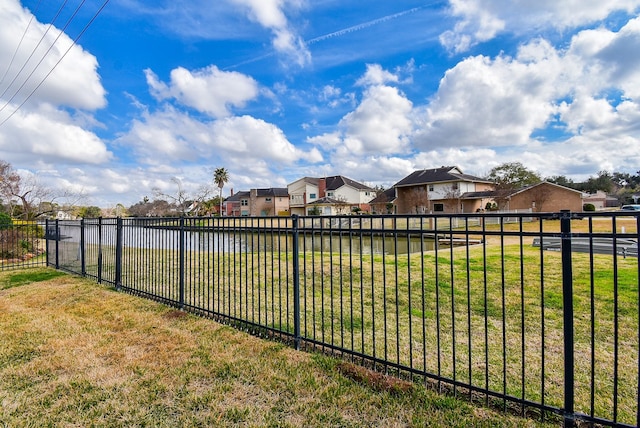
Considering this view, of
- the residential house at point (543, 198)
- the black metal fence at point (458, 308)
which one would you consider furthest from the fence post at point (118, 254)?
the residential house at point (543, 198)

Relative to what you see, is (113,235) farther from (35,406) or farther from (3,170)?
(3,170)

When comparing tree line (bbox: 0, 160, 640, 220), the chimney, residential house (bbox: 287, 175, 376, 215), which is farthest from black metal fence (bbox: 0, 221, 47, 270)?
the chimney

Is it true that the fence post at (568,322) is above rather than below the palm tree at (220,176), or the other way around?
below

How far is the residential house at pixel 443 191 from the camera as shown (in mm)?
32009

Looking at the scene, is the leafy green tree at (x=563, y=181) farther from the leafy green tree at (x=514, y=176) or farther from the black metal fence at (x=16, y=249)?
the black metal fence at (x=16, y=249)

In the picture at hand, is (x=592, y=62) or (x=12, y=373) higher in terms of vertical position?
(x=592, y=62)

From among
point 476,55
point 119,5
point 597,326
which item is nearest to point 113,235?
point 119,5

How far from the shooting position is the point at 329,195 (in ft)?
144

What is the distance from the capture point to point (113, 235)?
599cm

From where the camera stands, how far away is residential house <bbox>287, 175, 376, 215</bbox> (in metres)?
41.2

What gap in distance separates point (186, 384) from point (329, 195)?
4161 cm

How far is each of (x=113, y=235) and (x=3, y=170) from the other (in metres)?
16.8

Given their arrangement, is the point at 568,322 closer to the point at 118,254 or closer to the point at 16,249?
the point at 118,254

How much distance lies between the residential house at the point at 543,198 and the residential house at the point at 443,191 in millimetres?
2144
